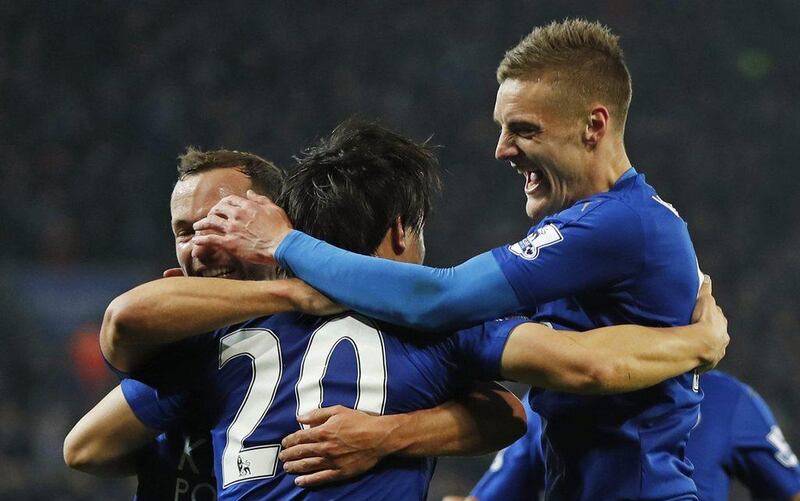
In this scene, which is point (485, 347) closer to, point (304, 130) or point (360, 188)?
point (360, 188)

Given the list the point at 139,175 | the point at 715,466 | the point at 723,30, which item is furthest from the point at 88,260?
the point at 723,30

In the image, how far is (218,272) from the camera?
2447 mm

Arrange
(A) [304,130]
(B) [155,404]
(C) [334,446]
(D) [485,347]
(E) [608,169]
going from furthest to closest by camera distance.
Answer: (A) [304,130]
(E) [608,169]
(B) [155,404]
(D) [485,347]
(C) [334,446]

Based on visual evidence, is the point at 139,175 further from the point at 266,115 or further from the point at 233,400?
the point at 233,400

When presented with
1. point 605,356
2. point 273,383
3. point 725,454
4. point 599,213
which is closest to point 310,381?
point 273,383

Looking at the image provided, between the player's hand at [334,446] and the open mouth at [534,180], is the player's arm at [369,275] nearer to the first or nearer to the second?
the player's hand at [334,446]

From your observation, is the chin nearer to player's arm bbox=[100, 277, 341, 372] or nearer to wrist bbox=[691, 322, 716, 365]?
wrist bbox=[691, 322, 716, 365]

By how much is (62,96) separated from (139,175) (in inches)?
55.9

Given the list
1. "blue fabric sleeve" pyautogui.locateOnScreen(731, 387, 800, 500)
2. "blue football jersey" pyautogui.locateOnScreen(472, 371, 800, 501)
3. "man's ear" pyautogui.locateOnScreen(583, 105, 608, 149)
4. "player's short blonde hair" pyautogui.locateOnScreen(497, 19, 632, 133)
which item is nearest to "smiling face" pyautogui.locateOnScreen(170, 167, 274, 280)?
"player's short blonde hair" pyautogui.locateOnScreen(497, 19, 632, 133)

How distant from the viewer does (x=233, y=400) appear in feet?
7.01

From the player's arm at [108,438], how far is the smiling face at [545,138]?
3.66 ft

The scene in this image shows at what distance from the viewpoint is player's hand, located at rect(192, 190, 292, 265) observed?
7.48 ft

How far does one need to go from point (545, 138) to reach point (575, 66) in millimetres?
218

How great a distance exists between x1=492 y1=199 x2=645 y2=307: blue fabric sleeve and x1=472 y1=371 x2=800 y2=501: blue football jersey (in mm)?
1206
